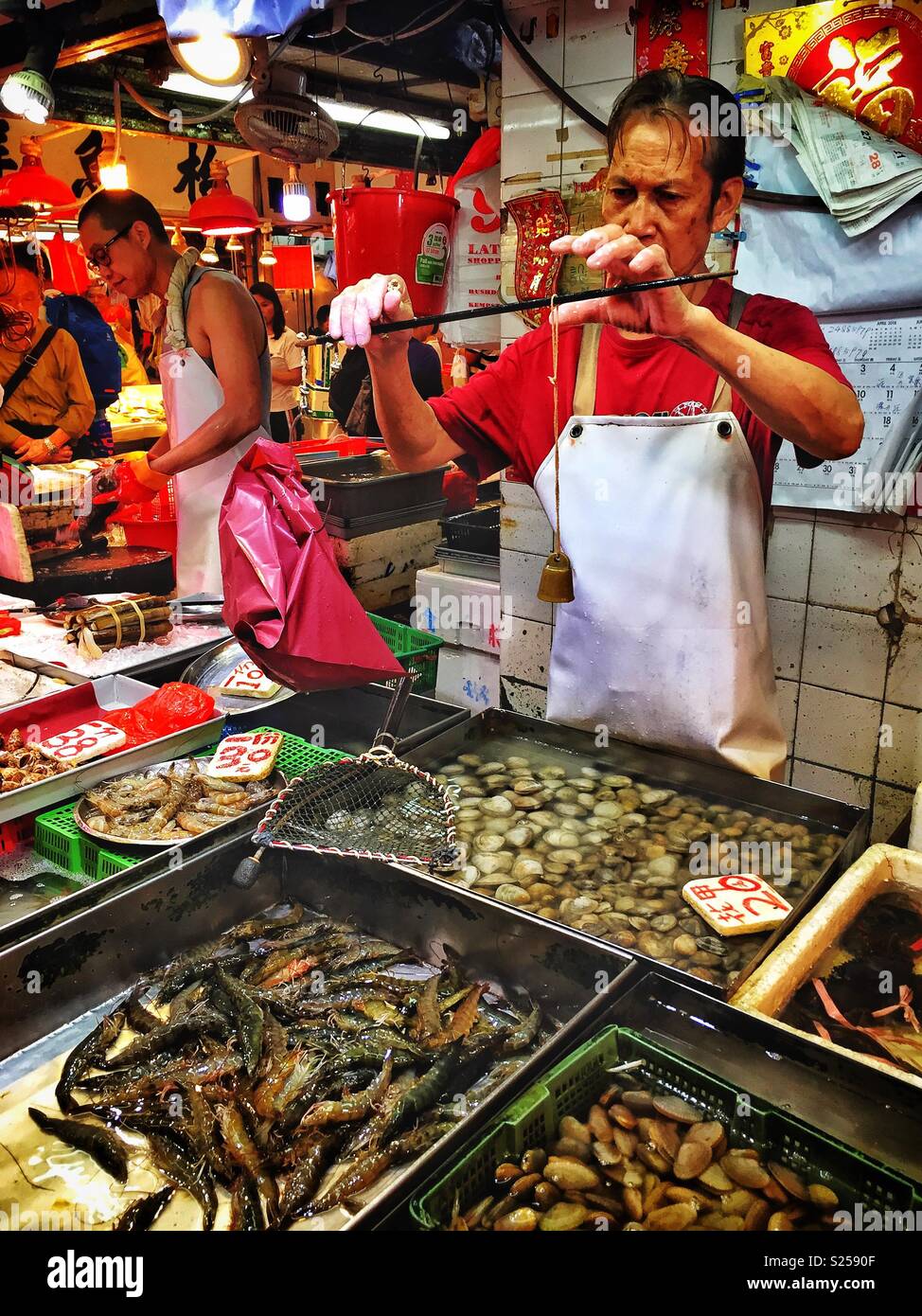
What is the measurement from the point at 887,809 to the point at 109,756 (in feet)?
8.54

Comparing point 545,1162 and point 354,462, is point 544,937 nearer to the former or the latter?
point 545,1162

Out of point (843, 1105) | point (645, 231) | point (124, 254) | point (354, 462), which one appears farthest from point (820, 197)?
point (354, 462)

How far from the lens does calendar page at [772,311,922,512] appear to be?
282 centimetres

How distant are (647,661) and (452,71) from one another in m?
4.16

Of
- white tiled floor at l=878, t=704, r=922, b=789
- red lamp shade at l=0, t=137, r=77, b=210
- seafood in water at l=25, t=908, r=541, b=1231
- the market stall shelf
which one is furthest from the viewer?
red lamp shade at l=0, t=137, r=77, b=210

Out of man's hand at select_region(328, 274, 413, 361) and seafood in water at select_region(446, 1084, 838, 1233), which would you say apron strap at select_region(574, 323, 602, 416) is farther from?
seafood in water at select_region(446, 1084, 838, 1233)

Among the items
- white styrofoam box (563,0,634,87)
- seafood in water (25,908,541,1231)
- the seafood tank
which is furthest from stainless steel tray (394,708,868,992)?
white styrofoam box (563,0,634,87)

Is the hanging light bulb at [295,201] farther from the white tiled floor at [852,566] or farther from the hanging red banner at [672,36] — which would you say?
the white tiled floor at [852,566]

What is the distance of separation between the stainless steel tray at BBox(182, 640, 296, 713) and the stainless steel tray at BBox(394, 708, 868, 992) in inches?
29.1

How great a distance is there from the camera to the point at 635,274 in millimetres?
1976

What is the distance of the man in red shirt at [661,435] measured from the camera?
7.73 feet

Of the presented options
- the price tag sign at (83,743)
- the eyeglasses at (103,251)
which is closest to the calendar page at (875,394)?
the price tag sign at (83,743)

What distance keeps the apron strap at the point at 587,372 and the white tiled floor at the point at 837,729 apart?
1.33 metres

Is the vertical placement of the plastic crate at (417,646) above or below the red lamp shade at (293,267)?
below
